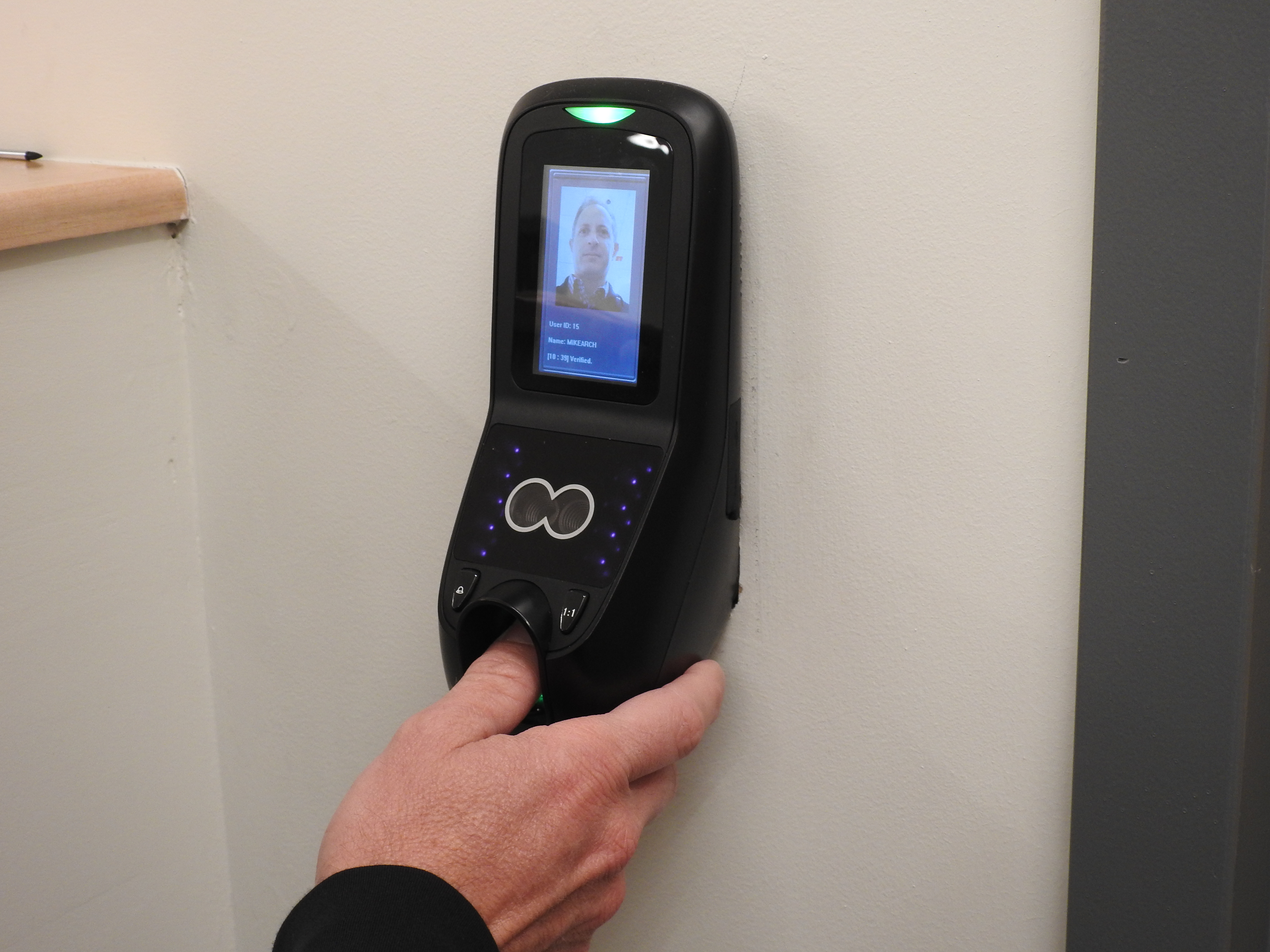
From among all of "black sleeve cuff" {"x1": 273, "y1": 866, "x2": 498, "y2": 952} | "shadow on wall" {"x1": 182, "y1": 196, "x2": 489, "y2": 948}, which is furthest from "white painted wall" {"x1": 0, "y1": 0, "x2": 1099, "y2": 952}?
"black sleeve cuff" {"x1": 273, "y1": 866, "x2": 498, "y2": 952}

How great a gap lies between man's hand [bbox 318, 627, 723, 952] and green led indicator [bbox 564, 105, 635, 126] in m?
0.26

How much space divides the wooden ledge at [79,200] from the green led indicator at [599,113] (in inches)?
13.2

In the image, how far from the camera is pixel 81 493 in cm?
71

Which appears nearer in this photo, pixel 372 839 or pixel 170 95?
pixel 372 839

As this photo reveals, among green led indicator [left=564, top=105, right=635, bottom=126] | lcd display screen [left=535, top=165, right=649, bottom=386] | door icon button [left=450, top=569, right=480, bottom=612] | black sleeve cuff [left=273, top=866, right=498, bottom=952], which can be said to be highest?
green led indicator [left=564, top=105, right=635, bottom=126]

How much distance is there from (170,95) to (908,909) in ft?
2.24

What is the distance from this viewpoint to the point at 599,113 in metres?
0.49

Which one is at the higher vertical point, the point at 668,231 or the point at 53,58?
the point at 53,58

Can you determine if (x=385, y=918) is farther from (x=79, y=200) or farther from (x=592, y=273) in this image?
(x=79, y=200)

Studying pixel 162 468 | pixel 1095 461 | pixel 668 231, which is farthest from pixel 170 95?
pixel 1095 461

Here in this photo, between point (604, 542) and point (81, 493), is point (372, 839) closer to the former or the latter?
point (604, 542)

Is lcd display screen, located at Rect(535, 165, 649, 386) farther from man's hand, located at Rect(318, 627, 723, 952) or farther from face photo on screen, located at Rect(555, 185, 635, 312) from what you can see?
man's hand, located at Rect(318, 627, 723, 952)

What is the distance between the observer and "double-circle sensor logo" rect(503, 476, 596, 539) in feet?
1.67

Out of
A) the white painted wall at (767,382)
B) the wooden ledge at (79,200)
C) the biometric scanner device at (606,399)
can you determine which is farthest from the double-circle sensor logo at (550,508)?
the wooden ledge at (79,200)
